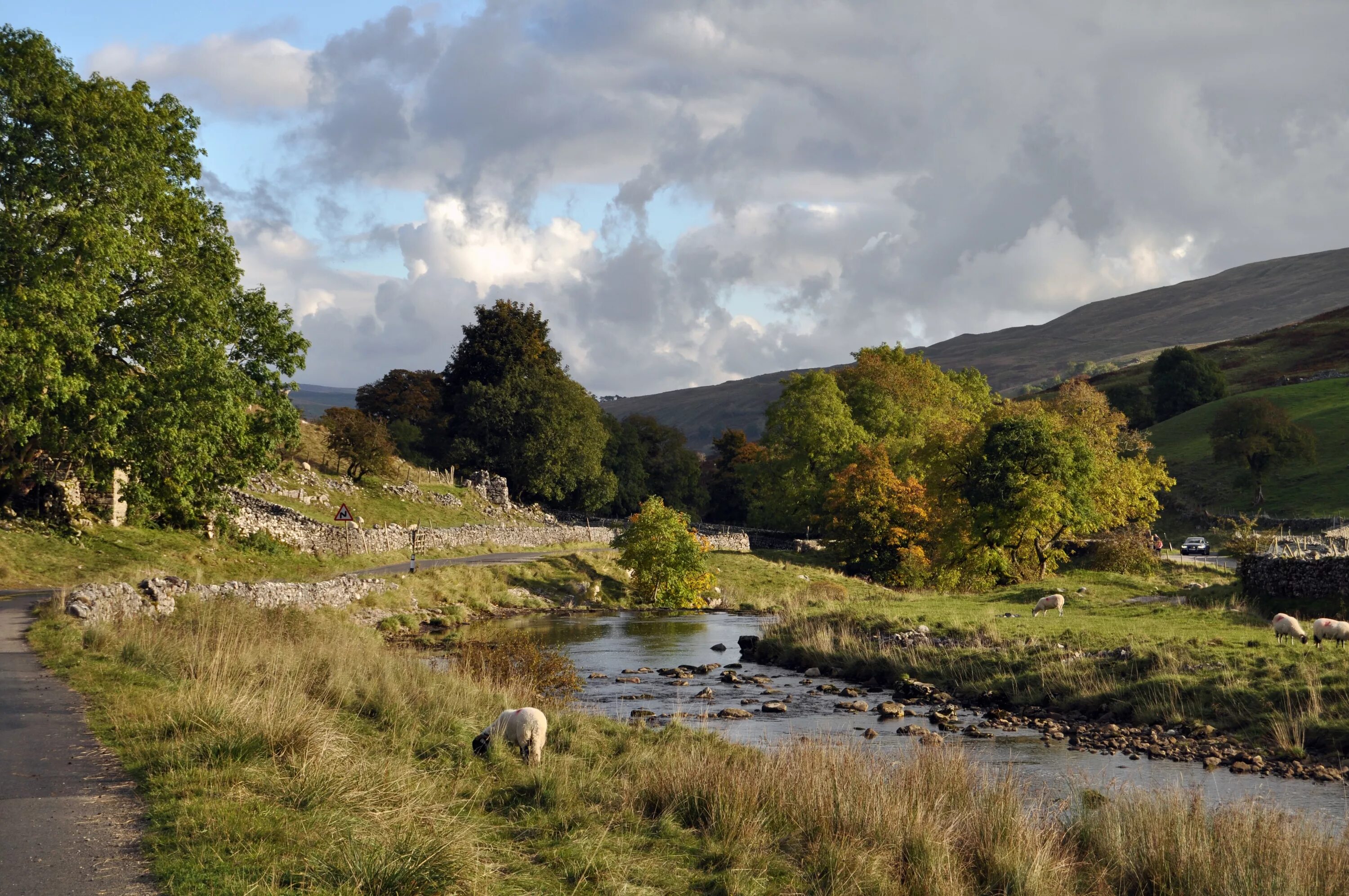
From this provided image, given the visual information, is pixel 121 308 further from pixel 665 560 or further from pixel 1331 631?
pixel 1331 631

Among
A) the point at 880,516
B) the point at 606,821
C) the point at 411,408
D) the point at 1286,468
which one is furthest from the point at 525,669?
the point at 1286,468

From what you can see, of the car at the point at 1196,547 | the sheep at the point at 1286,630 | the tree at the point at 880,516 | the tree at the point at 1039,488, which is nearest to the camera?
the sheep at the point at 1286,630

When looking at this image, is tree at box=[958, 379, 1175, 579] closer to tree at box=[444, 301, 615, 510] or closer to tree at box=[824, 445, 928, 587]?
tree at box=[824, 445, 928, 587]

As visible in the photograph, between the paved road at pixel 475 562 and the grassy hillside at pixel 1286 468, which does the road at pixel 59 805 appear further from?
the grassy hillside at pixel 1286 468

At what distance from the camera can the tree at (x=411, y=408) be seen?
8131 centimetres

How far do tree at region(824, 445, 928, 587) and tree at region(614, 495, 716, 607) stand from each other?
13938mm

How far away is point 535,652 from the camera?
76.4ft

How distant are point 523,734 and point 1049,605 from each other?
24.9m

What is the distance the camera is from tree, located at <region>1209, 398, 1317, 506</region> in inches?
3238

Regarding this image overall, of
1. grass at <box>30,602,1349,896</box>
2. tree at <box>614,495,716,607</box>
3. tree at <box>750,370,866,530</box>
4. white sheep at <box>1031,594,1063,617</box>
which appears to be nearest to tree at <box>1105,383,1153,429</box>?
tree at <box>750,370,866,530</box>

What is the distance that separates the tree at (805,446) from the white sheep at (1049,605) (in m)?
37.1

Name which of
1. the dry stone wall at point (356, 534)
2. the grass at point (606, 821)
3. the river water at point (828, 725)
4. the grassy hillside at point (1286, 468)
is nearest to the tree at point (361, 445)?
the dry stone wall at point (356, 534)

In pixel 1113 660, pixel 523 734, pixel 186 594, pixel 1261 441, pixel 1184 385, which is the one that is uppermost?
pixel 1184 385

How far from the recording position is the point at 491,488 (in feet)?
238
